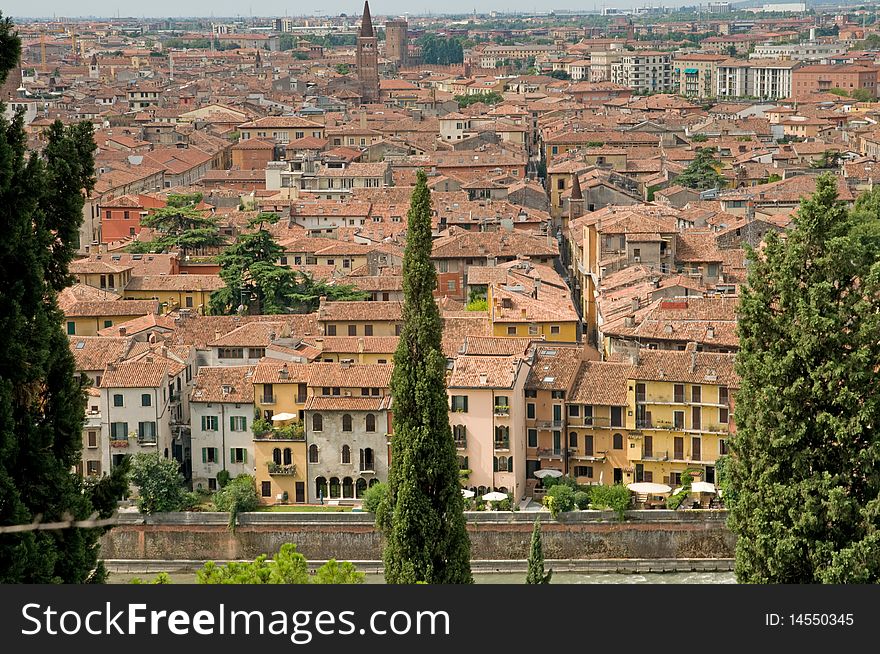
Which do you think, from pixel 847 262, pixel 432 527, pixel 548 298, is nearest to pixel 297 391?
pixel 548 298

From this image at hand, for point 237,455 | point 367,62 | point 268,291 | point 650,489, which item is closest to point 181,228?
point 268,291

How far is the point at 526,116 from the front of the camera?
6400 centimetres

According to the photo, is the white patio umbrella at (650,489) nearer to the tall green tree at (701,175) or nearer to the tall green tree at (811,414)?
the tall green tree at (811,414)

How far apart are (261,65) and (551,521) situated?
92.5 meters

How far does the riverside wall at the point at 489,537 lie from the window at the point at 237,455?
3.98 feet

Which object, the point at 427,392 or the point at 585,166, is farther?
the point at 585,166

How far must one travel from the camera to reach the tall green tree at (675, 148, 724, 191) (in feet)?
140

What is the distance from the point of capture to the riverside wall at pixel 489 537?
763 inches

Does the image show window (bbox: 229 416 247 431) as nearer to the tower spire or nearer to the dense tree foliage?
the tower spire

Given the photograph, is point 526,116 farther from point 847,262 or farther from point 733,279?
point 847,262

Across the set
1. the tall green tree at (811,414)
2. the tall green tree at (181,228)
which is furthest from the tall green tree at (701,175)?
the tall green tree at (811,414)

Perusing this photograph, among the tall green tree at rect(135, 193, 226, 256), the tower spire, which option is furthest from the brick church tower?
the tall green tree at rect(135, 193, 226, 256)

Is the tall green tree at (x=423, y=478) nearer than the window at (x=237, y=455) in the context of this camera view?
Yes

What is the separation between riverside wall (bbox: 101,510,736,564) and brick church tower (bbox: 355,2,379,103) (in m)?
61.1
